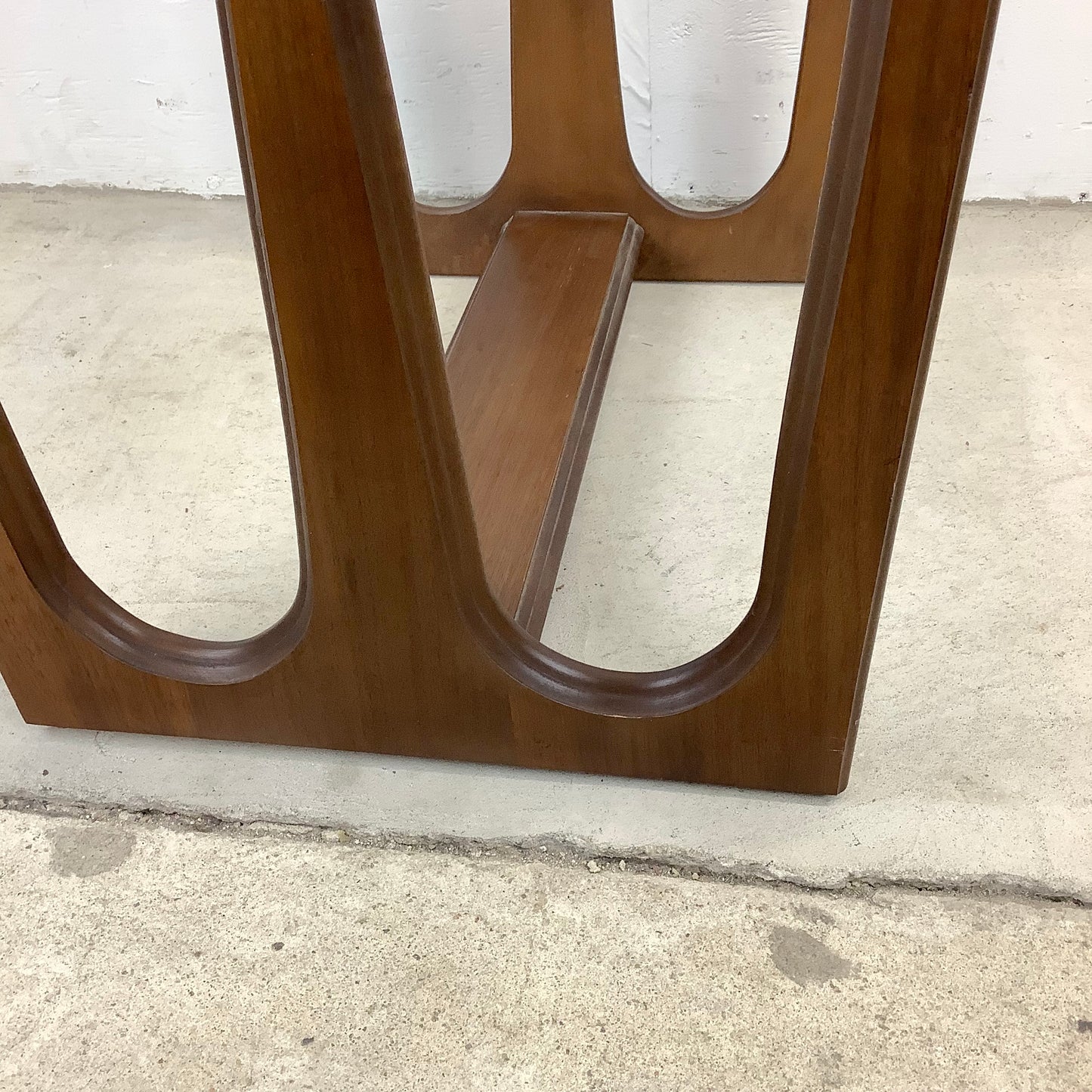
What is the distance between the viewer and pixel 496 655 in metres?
0.97

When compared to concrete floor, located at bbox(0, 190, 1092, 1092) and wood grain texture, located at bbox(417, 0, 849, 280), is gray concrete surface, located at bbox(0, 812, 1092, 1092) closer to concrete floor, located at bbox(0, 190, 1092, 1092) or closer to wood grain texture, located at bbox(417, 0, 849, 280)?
concrete floor, located at bbox(0, 190, 1092, 1092)

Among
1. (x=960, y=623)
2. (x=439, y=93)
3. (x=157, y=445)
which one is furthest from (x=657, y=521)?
(x=439, y=93)

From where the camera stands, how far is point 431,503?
85 cm

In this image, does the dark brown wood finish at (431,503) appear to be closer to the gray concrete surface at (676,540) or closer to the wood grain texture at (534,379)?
the gray concrete surface at (676,540)

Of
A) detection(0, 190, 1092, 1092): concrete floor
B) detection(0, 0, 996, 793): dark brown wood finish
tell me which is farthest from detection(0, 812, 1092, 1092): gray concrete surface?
detection(0, 0, 996, 793): dark brown wood finish

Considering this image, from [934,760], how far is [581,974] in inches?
15.6

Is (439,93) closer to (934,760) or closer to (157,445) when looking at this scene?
(157,445)

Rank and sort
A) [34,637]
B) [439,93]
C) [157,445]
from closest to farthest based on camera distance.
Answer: [34,637]
[157,445]
[439,93]

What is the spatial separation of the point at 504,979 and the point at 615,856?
149mm

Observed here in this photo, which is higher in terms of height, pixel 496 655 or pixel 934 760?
pixel 496 655

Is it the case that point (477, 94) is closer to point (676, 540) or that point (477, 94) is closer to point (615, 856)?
point (676, 540)

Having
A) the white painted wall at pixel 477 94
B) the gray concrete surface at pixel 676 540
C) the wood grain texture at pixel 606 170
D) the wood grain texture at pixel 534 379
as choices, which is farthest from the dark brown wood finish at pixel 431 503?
the white painted wall at pixel 477 94

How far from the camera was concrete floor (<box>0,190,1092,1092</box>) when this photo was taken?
0.85m

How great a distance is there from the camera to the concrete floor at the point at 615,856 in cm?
85
